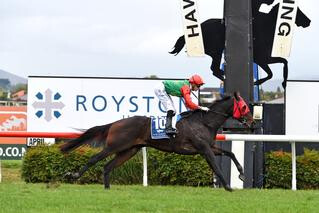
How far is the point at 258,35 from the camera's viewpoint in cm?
1208

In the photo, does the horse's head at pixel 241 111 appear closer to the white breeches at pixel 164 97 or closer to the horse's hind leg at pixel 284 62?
the white breeches at pixel 164 97

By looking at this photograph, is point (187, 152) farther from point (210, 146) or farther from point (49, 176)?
point (49, 176)

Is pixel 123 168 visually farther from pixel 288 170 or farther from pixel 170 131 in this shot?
pixel 288 170

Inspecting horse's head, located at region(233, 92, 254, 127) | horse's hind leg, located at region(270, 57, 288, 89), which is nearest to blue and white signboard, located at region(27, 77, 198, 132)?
horse's hind leg, located at region(270, 57, 288, 89)

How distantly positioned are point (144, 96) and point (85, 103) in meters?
1.19

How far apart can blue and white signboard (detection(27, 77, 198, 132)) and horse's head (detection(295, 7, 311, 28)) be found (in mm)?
3084

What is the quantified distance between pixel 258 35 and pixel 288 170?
2424 millimetres

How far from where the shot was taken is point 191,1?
11.8m

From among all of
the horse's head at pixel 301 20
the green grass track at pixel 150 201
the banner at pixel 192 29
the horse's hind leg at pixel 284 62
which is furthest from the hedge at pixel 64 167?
the horse's head at pixel 301 20

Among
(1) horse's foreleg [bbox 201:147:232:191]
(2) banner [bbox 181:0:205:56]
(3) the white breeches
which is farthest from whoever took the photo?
(2) banner [bbox 181:0:205:56]

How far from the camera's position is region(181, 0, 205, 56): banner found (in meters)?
11.8

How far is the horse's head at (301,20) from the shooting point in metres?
12.3

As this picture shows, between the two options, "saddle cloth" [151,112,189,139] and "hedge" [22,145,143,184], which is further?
"hedge" [22,145,143,184]

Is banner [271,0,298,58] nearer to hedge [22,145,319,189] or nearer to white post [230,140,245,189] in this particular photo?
hedge [22,145,319,189]
